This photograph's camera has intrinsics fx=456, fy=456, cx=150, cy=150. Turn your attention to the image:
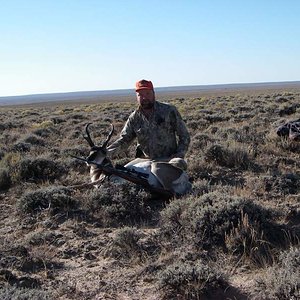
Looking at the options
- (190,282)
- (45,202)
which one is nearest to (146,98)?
(45,202)

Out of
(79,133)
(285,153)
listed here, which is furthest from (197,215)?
(79,133)

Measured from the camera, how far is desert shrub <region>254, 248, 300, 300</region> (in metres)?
3.63

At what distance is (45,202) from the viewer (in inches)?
271

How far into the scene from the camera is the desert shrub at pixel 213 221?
5.04 metres

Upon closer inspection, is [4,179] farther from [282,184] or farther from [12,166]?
[282,184]

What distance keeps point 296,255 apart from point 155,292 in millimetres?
1321

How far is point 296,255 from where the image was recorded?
4.13m

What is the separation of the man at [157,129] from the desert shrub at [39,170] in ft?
6.17

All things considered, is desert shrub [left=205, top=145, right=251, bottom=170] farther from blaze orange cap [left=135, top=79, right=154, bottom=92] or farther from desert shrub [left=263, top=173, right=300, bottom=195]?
blaze orange cap [left=135, top=79, right=154, bottom=92]

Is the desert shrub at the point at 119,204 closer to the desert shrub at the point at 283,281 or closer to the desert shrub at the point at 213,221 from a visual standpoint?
the desert shrub at the point at 213,221

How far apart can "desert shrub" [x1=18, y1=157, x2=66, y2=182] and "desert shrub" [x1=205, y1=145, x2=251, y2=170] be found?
3.09 metres

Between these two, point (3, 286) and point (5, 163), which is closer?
point (3, 286)

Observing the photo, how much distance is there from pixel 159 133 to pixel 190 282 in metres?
3.94

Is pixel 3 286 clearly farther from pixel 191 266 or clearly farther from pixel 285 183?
pixel 285 183
